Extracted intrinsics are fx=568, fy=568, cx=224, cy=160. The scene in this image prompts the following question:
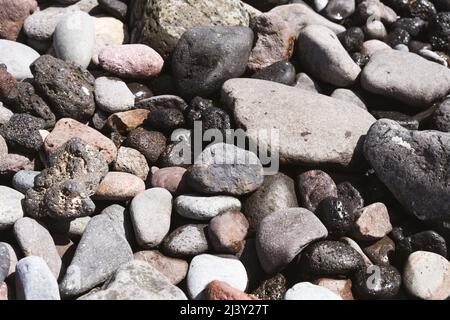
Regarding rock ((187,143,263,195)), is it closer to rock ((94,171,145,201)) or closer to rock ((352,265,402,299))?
rock ((94,171,145,201))

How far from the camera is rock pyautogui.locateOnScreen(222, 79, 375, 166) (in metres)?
4.12

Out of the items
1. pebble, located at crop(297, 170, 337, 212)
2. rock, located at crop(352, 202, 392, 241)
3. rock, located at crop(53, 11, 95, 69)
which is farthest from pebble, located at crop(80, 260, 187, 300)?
rock, located at crop(53, 11, 95, 69)

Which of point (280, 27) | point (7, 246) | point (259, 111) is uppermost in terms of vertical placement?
point (280, 27)

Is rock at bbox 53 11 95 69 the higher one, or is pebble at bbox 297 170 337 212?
rock at bbox 53 11 95 69

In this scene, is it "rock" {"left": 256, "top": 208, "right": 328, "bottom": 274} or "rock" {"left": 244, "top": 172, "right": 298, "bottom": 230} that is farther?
"rock" {"left": 244, "top": 172, "right": 298, "bottom": 230}

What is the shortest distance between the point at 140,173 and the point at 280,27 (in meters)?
1.88

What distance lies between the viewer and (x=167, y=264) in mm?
3705

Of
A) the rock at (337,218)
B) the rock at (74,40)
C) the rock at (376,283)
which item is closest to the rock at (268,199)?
the rock at (337,218)

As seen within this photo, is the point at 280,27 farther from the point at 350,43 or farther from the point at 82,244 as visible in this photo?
the point at 82,244

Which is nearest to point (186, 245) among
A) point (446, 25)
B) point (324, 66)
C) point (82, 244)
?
point (82, 244)

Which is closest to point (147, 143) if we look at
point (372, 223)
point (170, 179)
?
point (170, 179)

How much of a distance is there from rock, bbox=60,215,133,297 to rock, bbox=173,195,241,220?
447mm

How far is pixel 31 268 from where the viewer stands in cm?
328

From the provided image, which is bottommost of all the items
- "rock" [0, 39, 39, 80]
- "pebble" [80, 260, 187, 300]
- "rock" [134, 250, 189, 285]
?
"rock" [134, 250, 189, 285]
